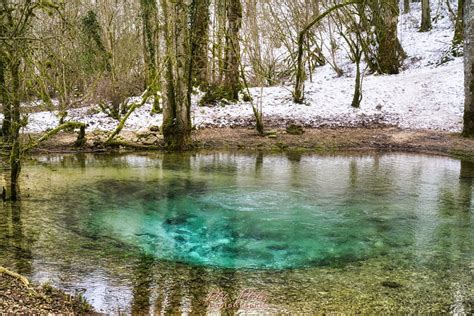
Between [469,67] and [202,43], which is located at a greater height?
[202,43]

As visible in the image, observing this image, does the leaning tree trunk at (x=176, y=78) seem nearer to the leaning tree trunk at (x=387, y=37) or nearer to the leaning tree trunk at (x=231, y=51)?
the leaning tree trunk at (x=231, y=51)

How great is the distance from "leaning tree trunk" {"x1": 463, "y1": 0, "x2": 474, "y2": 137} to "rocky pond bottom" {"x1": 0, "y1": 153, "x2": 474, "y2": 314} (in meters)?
3.18

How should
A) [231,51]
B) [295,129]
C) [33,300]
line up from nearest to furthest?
1. [33,300]
2. [295,129]
3. [231,51]

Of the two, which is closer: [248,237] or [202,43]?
[248,237]

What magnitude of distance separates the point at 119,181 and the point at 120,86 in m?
8.79

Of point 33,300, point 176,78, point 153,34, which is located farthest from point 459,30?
point 33,300

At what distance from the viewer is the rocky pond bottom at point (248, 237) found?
18.7ft

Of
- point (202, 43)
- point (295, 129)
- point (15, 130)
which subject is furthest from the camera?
point (202, 43)

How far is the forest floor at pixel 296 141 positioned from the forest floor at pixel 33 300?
36.1 feet

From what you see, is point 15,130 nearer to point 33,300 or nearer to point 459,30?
point 33,300

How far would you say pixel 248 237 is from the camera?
788cm

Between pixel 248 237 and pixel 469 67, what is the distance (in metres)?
11.1

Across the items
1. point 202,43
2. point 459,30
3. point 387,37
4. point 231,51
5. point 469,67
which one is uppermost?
point 459,30

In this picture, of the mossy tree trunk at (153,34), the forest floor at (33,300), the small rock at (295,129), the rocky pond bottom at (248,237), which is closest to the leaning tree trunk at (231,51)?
the mossy tree trunk at (153,34)
